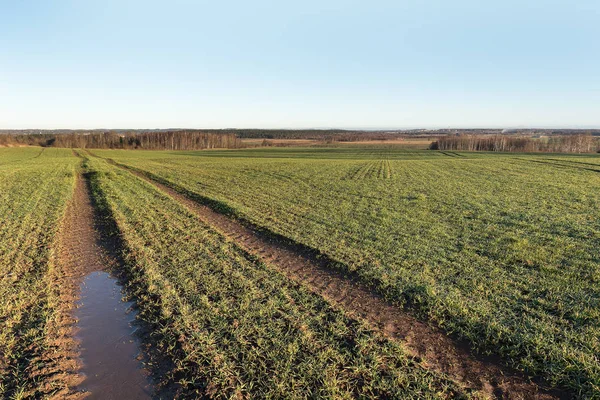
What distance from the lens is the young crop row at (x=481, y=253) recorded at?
6625 mm

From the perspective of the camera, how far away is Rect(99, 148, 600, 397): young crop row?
662 centimetres

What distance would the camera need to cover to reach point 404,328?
23.3ft

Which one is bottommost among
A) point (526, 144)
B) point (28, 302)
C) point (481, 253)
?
point (28, 302)

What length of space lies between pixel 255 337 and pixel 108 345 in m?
2.91

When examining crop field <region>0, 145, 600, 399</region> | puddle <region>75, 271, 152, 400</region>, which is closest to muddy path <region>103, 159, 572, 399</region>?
crop field <region>0, 145, 600, 399</region>

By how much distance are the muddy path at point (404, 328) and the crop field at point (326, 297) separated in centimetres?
7

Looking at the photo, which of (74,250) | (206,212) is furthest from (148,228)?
(206,212)

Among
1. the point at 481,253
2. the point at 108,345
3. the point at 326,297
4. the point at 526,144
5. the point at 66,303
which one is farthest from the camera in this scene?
the point at 526,144

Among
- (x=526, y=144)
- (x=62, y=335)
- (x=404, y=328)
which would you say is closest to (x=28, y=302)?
(x=62, y=335)

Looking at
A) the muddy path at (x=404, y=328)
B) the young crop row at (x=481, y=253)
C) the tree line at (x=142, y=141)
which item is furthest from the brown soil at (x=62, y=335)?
the tree line at (x=142, y=141)

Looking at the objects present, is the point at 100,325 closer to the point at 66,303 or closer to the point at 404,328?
the point at 66,303

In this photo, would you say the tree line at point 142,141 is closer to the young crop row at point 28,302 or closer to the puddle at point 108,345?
the young crop row at point 28,302

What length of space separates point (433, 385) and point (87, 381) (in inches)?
226

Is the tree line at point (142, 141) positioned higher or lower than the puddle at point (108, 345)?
higher
